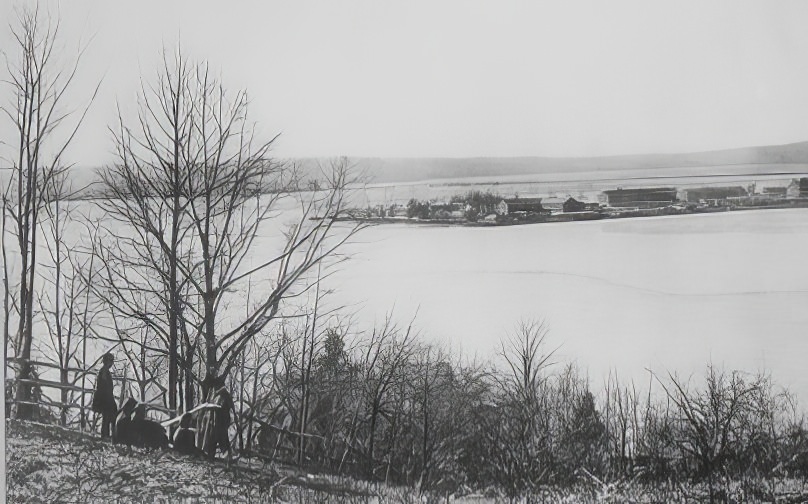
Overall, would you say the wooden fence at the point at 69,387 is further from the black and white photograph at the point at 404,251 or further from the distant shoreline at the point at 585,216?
the distant shoreline at the point at 585,216

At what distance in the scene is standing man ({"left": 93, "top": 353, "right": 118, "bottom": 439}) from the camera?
2715mm

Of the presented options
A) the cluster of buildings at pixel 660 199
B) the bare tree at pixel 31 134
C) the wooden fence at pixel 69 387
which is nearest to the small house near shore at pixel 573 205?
the cluster of buildings at pixel 660 199

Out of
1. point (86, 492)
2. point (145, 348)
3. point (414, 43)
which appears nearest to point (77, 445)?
point (86, 492)

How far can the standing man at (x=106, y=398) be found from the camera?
8.91 feet

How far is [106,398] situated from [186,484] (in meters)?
0.43

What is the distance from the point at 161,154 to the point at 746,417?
2097mm

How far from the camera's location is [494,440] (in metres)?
2.33

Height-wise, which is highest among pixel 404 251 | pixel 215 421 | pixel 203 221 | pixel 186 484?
pixel 203 221

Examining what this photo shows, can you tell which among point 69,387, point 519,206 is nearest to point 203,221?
point 69,387

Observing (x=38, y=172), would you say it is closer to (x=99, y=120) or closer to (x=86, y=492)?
(x=99, y=120)

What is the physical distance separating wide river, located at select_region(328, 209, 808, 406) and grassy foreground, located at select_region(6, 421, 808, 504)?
33 cm

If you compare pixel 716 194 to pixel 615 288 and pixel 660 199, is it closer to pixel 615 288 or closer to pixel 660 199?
A: pixel 660 199

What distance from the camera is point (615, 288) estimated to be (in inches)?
90.0

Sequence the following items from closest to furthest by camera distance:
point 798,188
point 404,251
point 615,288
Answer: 1. point 798,188
2. point 615,288
3. point 404,251
